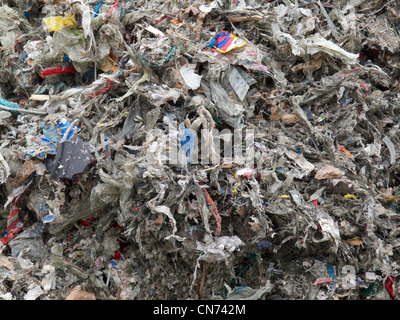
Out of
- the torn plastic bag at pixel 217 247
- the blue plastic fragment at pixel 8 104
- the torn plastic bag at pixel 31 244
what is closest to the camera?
the torn plastic bag at pixel 217 247

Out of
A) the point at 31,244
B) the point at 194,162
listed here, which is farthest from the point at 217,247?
the point at 31,244

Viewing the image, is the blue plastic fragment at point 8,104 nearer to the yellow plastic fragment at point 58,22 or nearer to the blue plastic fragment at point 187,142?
the yellow plastic fragment at point 58,22

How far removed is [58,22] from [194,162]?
1.19 m

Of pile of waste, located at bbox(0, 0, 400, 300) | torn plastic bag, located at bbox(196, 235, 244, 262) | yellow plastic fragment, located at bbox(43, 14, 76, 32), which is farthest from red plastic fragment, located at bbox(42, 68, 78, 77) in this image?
torn plastic bag, located at bbox(196, 235, 244, 262)

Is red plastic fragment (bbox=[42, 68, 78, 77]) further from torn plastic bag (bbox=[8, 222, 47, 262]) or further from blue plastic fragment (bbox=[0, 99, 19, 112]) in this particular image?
torn plastic bag (bbox=[8, 222, 47, 262])

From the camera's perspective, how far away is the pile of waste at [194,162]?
6.81 ft

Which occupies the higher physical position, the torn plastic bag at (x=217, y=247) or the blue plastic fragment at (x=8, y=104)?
the blue plastic fragment at (x=8, y=104)

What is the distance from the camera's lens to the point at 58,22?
7.76ft

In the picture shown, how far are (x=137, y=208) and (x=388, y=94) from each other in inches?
71.4

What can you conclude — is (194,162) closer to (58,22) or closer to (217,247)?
(217,247)

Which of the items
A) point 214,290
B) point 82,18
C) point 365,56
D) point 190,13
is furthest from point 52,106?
point 365,56

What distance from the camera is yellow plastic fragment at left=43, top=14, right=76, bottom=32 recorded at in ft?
7.72

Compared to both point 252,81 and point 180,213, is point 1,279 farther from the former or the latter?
point 252,81

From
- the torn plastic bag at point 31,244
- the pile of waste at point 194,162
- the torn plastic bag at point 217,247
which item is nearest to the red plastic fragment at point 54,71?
the pile of waste at point 194,162
